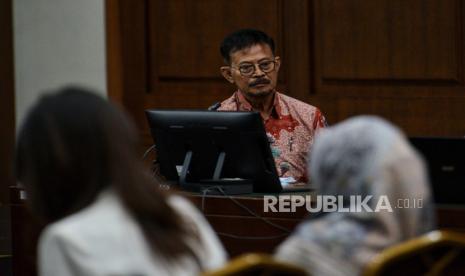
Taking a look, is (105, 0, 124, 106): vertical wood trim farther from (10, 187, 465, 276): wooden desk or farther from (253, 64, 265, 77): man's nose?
(10, 187, 465, 276): wooden desk

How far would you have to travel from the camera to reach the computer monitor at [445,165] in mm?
3557

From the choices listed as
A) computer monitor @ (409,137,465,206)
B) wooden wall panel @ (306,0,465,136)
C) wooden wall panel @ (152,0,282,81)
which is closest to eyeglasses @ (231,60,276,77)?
wooden wall panel @ (306,0,465,136)

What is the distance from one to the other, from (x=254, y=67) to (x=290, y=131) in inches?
12.7

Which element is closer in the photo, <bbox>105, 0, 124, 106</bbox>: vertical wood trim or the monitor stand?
the monitor stand

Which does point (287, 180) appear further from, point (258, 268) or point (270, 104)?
point (258, 268)

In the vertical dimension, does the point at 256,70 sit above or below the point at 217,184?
above

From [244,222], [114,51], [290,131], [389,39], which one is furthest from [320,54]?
[244,222]

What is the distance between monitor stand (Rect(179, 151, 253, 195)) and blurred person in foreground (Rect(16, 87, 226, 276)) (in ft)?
6.45

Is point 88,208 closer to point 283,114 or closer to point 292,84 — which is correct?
point 283,114

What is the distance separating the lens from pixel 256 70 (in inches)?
194

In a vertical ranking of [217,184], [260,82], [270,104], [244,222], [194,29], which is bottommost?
[244,222]

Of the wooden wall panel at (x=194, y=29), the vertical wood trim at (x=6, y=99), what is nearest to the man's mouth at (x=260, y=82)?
the wooden wall panel at (x=194, y=29)

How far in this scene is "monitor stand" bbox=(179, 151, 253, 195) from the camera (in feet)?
13.6

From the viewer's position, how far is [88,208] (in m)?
2.11
